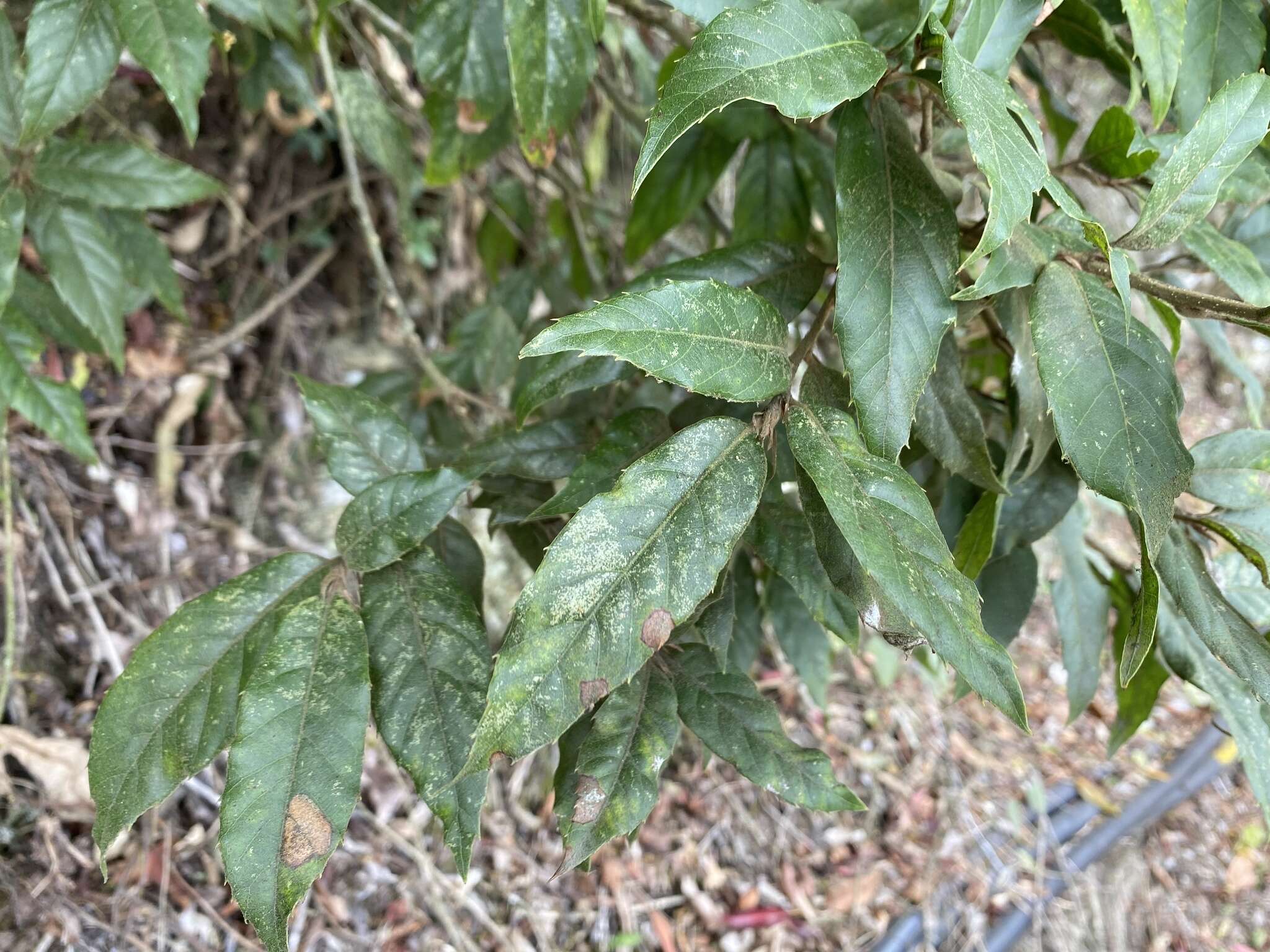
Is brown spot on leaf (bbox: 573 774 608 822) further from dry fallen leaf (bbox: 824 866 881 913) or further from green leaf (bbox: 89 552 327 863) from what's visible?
dry fallen leaf (bbox: 824 866 881 913)

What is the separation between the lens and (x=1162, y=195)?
61 cm

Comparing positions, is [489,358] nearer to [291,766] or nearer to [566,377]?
[566,377]

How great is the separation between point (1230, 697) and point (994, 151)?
1.88ft

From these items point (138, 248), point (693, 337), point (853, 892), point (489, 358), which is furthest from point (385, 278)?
point (853, 892)

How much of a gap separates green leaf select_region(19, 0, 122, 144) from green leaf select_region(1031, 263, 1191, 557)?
892mm

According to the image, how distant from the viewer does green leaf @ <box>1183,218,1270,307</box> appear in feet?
2.26

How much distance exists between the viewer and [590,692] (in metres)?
0.53

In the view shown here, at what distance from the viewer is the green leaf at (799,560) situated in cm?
70

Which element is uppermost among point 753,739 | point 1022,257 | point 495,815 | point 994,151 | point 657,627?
point 994,151

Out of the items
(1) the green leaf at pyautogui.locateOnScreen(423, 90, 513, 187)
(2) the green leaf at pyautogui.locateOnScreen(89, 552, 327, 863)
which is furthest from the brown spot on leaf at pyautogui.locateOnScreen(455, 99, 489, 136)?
(2) the green leaf at pyautogui.locateOnScreen(89, 552, 327, 863)

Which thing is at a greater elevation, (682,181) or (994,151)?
(994,151)

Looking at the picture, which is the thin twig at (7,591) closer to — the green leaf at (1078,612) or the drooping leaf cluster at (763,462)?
the drooping leaf cluster at (763,462)

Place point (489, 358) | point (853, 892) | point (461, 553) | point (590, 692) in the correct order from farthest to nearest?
point (853, 892) < point (489, 358) < point (461, 553) < point (590, 692)

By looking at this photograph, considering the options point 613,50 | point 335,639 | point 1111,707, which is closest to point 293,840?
point 335,639
